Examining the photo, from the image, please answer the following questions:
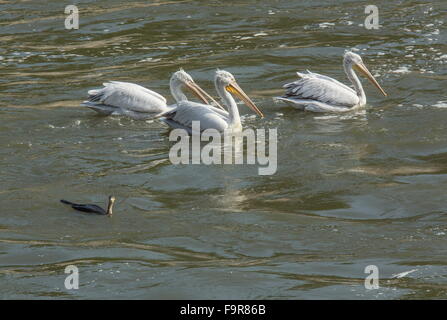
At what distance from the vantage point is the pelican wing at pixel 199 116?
30.7ft

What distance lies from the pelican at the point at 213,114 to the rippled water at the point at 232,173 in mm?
214

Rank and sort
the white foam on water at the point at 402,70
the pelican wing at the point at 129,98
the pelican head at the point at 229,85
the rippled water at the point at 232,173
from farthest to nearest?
the white foam on water at the point at 402,70
the pelican wing at the point at 129,98
the pelican head at the point at 229,85
the rippled water at the point at 232,173

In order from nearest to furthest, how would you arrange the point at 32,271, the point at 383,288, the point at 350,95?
the point at 383,288
the point at 32,271
the point at 350,95

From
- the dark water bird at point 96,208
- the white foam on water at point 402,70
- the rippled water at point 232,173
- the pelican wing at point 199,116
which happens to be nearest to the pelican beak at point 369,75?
the rippled water at point 232,173

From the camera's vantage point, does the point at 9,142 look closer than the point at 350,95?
Yes

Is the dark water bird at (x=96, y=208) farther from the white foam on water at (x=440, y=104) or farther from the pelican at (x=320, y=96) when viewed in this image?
the white foam on water at (x=440, y=104)

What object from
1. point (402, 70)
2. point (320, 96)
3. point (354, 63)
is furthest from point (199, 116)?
point (402, 70)

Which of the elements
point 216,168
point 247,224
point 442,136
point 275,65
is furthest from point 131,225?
point 275,65

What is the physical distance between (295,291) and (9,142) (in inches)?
164

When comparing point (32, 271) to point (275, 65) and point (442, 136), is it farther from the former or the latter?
point (275, 65)

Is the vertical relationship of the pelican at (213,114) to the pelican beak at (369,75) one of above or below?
below
